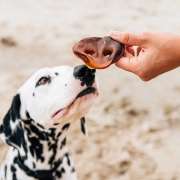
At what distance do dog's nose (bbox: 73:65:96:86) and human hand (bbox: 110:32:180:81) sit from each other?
18 centimetres

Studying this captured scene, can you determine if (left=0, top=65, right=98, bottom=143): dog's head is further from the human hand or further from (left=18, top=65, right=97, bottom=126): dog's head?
the human hand

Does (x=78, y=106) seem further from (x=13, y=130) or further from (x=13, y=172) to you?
(x=13, y=172)

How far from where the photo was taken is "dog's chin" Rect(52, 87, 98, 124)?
9.87ft

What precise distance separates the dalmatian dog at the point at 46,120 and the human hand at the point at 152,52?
227 mm

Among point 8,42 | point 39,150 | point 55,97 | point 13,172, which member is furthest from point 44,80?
point 8,42

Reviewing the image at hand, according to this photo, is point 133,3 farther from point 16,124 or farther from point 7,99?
point 16,124

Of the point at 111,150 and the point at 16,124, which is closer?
the point at 16,124

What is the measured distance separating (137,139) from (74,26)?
166 centimetres

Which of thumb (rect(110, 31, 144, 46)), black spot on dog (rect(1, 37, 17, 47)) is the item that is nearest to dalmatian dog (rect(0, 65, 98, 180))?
thumb (rect(110, 31, 144, 46))

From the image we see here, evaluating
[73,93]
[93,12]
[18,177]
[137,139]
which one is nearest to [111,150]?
[137,139]

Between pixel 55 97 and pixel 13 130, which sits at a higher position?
pixel 55 97

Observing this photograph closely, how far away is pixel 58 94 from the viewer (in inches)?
120

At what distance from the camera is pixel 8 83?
5.11 meters

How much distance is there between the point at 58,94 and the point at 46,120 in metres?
0.15
